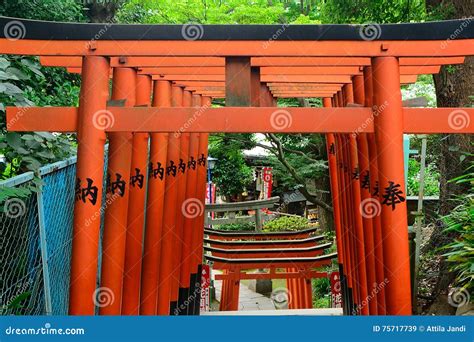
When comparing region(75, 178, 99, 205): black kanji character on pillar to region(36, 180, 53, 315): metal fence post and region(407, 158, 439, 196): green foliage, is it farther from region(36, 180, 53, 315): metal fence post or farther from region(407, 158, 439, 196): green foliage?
region(407, 158, 439, 196): green foliage

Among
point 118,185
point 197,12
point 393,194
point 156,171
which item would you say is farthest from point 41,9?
point 393,194

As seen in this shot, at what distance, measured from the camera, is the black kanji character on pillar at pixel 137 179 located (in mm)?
4016

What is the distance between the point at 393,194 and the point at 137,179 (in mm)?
1955

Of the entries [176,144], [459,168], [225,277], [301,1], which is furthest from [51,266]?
[301,1]

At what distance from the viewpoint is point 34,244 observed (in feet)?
12.4

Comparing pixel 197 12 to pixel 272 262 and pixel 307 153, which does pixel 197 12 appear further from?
pixel 272 262

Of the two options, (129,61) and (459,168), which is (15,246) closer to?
(129,61)

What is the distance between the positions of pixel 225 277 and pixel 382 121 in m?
5.22

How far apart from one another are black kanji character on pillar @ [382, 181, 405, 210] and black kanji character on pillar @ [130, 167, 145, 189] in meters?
1.89

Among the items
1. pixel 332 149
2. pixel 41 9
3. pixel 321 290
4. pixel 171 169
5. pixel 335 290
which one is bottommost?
pixel 321 290

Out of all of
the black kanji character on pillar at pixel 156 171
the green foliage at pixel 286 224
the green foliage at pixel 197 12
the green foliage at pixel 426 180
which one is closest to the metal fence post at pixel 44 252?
the black kanji character on pillar at pixel 156 171

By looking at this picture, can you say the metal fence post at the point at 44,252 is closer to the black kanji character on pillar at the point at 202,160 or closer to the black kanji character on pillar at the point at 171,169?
the black kanji character on pillar at the point at 171,169

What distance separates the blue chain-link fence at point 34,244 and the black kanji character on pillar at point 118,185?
0.45m

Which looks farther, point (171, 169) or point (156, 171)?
point (171, 169)
